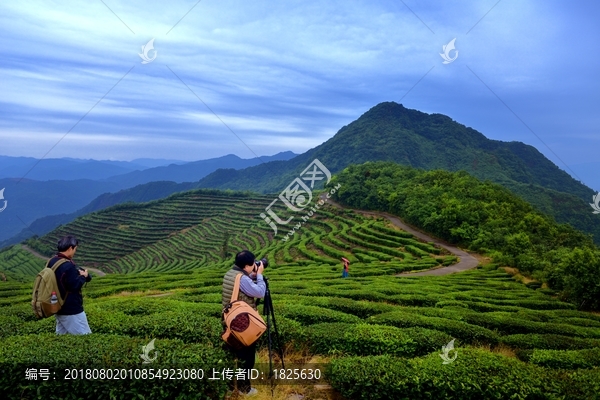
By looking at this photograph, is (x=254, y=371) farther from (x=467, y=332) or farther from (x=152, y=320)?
(x=467, y=332)

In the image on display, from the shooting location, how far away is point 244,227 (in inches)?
2559

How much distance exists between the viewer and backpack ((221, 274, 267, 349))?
4.47 meters

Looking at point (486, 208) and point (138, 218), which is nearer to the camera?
point (486, 208)

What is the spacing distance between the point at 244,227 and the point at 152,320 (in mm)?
59473

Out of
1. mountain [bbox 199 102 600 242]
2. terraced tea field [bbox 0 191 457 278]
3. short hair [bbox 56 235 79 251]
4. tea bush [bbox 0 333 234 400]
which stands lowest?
tea bush [bbox 0 333 234 400]

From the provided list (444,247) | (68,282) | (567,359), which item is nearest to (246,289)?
(68,282)

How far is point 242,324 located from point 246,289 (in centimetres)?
47

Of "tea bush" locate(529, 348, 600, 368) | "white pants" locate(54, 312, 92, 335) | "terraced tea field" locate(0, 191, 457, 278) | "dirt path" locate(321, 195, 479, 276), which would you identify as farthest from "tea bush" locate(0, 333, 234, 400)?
"dirt path" locate(321, 195, 479, 276)

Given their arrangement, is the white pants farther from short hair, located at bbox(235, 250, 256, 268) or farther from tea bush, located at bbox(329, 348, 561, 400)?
tea bush, located at bbox(329, 348, 561, 400)

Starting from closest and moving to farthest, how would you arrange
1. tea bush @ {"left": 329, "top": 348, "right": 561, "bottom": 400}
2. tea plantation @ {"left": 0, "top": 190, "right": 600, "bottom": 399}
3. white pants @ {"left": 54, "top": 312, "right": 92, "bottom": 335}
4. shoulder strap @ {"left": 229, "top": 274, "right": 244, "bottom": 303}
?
1. tea plantation @ {"left": 0, "top": 190, "right": 600, "bottom": 399}
2. tea bush @ {"left": 329, "top": 348, "right": 561, "bottom": 400}
3. shoulder strap @ {"left": 229, "top": 274, "right": 244, "bottom": 303}
4. white pants @ {"left": 54, "top": 312, "right": 92, "bottom": 335}

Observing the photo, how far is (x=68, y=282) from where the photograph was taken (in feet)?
16.2

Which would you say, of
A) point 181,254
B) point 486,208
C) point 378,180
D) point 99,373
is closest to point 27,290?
point 99,373

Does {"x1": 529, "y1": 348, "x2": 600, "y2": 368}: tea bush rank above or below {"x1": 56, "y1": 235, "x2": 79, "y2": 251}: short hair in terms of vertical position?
below

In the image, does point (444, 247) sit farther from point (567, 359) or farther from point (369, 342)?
point (369, 342)
